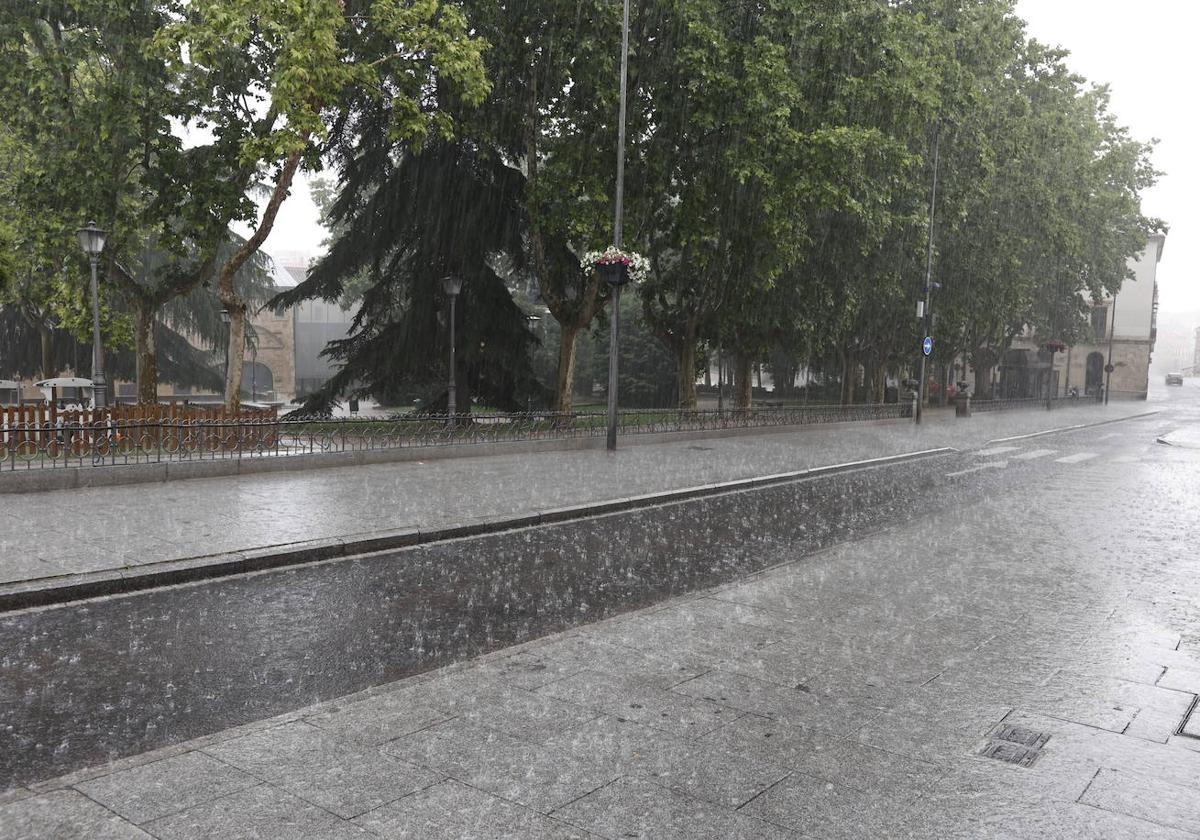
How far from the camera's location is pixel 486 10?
2075 centimetres

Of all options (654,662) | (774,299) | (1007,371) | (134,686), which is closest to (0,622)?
(134,686)

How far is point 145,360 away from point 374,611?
16.8m

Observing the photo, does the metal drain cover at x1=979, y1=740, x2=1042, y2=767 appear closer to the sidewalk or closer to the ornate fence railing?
the sidewalk

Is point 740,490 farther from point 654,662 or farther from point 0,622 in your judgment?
point 0,622

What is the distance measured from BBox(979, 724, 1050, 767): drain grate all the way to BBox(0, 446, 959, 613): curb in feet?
21.5

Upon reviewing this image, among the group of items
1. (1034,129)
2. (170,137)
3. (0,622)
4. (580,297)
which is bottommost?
(0,622)

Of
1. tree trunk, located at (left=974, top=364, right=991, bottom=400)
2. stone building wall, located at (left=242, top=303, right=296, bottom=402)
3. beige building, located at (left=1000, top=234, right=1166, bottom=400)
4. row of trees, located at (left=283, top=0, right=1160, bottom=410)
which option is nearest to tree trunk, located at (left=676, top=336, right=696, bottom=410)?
row of trees, located at (left=283, top=0, right=1160, bottom=410)

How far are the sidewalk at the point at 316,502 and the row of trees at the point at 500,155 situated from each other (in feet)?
21.4

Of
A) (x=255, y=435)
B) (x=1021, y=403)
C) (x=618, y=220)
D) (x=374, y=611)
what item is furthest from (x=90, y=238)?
(x=1021, y=403)

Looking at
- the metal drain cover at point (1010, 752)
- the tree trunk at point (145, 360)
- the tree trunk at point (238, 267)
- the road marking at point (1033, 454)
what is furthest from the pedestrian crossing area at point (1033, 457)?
the tree trunk at point (145, 360)

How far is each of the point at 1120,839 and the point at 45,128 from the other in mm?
22049

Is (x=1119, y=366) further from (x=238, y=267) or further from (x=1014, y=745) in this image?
(x=1014, y=745)

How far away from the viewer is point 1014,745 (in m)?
4.66

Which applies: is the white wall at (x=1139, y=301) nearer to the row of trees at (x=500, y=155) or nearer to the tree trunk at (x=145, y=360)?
the row of trees at (x=500, y=155)
